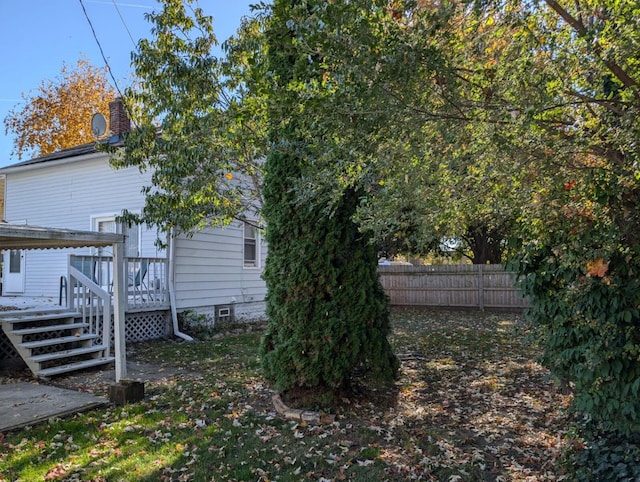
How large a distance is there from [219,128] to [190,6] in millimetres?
2686

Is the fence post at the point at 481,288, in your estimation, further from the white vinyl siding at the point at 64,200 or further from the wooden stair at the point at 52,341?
the wooden stair at the point at 52,341

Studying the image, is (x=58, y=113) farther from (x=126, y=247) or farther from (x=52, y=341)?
(x=52, y=341)

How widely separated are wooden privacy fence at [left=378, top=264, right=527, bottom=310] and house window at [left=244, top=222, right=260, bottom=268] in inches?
185

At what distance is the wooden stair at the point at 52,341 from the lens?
21.7 ft

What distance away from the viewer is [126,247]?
1057 cm

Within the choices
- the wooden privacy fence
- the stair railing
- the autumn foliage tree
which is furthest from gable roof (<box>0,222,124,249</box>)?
the autumn foliage tree

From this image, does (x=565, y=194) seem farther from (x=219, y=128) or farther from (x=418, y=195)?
(x=219, y=128)

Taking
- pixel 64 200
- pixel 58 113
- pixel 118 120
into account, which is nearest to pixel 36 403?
pixel 64 200

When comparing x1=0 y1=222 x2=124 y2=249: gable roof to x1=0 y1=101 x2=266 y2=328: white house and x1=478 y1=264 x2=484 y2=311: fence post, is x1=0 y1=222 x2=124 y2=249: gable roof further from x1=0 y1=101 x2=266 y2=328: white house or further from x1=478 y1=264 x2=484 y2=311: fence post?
x1=478 y1=264 x2=484 y2=311: fence post

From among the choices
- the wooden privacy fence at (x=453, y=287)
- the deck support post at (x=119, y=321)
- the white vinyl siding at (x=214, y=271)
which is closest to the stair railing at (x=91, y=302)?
the deck support post at (x=119, y=321)

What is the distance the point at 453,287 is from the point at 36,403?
12.6m

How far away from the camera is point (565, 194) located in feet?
9.50

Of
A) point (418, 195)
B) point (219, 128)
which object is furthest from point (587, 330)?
point (219, 128)

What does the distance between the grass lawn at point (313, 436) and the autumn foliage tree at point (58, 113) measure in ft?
65.6
